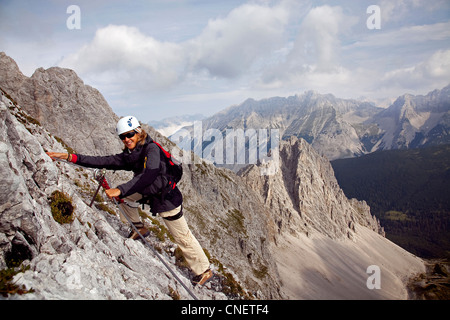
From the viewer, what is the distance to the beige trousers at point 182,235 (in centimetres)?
1129

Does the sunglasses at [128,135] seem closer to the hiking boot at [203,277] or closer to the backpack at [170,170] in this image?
the backpack at [170,170]

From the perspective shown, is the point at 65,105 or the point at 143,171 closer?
the point at 143,171

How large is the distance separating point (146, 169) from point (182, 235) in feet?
12.7

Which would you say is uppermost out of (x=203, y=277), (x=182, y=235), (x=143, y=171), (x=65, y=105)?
(x=65, y=105)

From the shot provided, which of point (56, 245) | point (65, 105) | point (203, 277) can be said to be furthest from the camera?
point (65, 105)

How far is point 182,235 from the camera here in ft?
37.8

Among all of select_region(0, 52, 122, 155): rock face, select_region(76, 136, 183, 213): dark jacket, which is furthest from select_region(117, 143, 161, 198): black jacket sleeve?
select_region(0, 52, 122, 155): rock face

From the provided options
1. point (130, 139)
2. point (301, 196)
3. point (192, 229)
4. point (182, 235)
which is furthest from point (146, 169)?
point (301, 196)

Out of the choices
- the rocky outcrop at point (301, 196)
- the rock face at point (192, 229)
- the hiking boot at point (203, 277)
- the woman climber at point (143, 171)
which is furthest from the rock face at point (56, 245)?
the rocky outcrop at point (301, 196)

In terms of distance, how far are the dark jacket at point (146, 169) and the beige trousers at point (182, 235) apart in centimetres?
54

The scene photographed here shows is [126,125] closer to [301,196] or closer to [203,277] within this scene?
[203,277]

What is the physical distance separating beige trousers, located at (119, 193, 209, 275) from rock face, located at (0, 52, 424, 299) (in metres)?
1.44

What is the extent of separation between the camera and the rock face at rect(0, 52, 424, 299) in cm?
814

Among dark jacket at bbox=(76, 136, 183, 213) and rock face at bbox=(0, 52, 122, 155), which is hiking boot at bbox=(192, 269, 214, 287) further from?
rock face at bbox=(0, 52, 122, 155)
